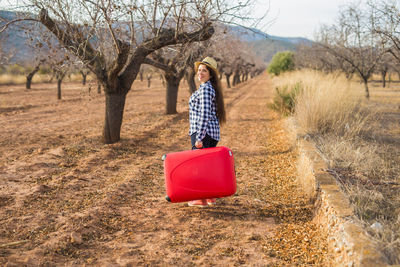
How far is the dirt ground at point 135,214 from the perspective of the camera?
3.04m

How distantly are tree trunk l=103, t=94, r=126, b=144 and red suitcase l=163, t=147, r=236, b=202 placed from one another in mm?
4195

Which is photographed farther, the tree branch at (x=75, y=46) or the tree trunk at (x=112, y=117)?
the tree trunk at (x=112, y=117)

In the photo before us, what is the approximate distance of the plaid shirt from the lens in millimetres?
3777

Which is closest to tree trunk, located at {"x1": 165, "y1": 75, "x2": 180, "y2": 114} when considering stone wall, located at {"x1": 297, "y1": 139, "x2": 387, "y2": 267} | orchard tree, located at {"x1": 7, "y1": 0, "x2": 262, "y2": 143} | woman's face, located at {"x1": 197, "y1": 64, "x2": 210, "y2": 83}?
orchard tree, located at {"x1": 7, "y1": 0, "x2": 262, "y2": 143}

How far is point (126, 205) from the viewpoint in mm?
4219

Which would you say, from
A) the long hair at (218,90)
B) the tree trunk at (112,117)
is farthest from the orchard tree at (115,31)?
the long hair at (218,90)

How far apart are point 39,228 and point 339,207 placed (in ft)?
10.4

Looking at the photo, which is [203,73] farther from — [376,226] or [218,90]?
[376,226]

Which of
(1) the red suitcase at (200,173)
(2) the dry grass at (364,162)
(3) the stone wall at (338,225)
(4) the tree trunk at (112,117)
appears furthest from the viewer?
(4) the tree trunk at (112,117)

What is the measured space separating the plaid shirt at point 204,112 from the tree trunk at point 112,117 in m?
3.93

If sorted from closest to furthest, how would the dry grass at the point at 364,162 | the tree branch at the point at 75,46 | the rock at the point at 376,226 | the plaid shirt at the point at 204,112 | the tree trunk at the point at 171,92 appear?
the rock at the point at 376,226 → the dry grass at the point at 364,162 → the plaid shirt at the point at 204,112 → the tree branch at the point at 75,46 → the tree trunk at the point at 171,92

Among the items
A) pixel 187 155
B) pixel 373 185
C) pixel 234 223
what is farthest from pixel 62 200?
pixel 373 185

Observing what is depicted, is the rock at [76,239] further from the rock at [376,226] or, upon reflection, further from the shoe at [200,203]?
the rock at [376,226]

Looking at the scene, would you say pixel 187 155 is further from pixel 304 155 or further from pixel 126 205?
pixel 304 155
